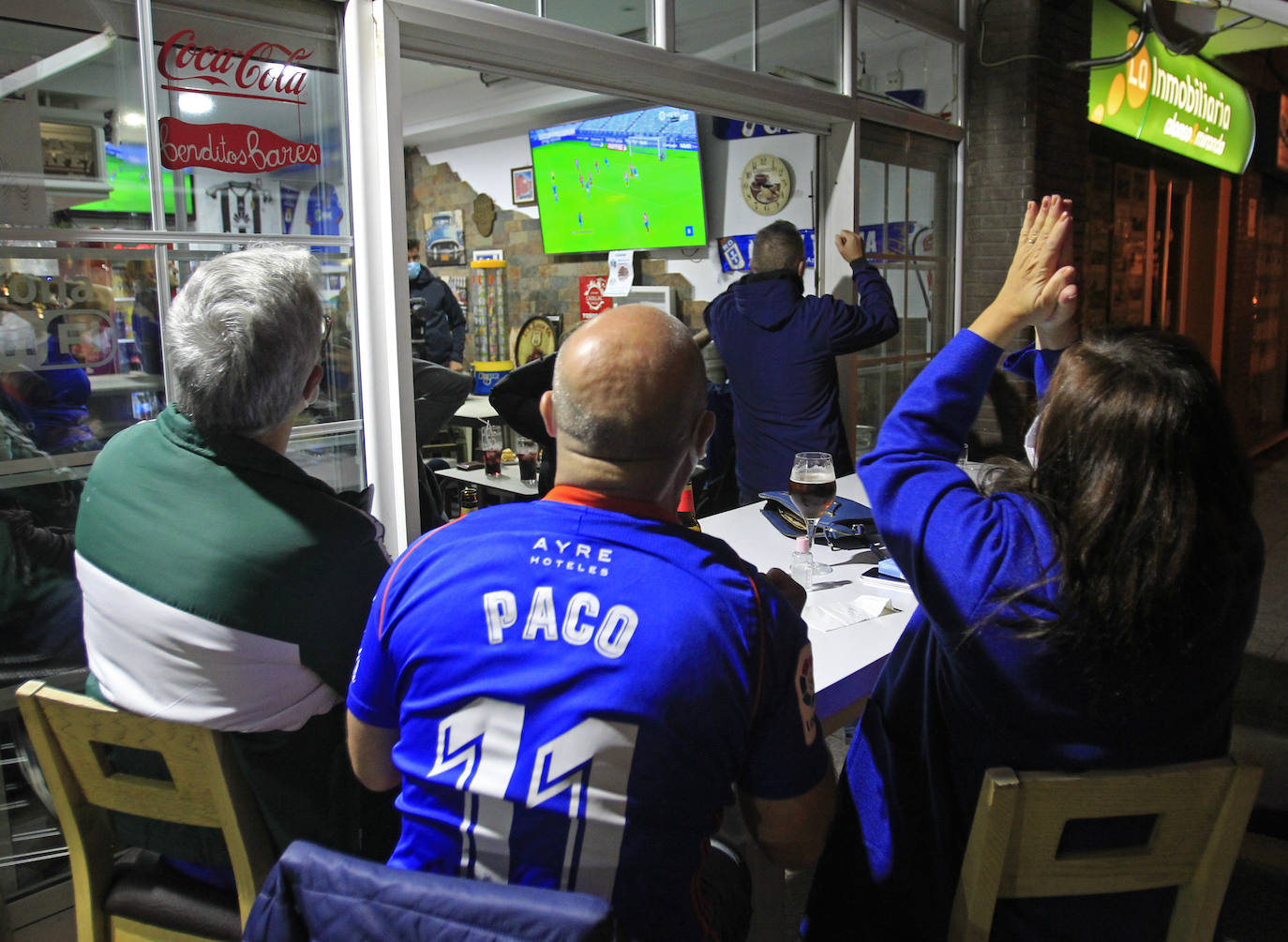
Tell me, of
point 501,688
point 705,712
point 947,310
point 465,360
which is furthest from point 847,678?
point 465,360

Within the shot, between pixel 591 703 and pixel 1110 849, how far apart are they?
0.69 m

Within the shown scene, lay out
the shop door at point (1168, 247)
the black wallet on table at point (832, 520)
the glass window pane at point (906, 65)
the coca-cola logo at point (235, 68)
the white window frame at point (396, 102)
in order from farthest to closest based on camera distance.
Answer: the shop door at point (1168, 247)
the glass window pane at point (906, 65)
the white window frame at point (396, 102)
the black wallet on table at point (832, 520)
the coca-cola logo at point (235, 68)

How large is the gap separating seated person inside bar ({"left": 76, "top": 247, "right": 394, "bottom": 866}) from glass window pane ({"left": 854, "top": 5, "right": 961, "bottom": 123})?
3489 millimetres

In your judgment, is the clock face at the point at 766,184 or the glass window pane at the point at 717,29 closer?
the glass window pane at the point at 717,29

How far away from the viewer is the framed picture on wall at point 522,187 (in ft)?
23.5

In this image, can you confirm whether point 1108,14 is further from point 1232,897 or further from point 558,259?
point 1232,897

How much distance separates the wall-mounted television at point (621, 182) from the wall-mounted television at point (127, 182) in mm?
4433

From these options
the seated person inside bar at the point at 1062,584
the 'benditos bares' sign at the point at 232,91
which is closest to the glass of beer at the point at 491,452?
the 'benditos bares' sign at the point at 232,91

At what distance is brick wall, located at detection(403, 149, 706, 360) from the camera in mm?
6621

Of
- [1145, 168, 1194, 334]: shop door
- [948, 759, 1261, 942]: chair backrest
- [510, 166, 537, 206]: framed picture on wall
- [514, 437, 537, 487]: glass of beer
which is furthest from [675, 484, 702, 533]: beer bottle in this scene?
[1145, 168, 1194, 334]: shop door

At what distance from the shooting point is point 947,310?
17.0 ft

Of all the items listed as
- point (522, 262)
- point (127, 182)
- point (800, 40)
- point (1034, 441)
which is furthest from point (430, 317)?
point (1034, 441)

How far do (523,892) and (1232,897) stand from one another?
234cm

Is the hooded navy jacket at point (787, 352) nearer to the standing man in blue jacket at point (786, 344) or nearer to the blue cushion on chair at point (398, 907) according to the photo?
the standing man in blue jacket at point (786, 344)
